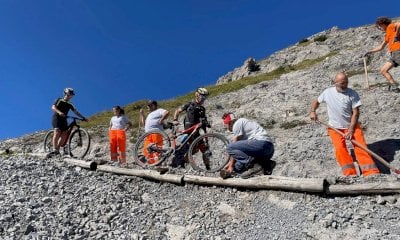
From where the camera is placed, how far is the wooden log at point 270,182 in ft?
32.9

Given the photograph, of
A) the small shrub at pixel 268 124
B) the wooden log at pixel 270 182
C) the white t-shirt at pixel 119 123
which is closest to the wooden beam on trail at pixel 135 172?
the wooden log at pixel 270 182

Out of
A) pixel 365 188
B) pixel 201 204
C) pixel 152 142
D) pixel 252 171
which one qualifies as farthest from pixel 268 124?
pixel 365 188

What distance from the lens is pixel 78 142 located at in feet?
56.2

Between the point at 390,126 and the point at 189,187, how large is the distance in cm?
846

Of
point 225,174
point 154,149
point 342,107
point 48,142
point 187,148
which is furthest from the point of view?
point 48,142

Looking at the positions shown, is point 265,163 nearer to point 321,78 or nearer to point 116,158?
point 116,158

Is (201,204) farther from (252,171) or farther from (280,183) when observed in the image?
(280,183)

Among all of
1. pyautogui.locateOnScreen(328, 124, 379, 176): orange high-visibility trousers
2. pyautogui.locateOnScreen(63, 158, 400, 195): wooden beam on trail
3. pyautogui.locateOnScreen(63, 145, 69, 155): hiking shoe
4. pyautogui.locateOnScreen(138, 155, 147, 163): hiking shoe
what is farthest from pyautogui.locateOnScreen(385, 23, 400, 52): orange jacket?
pyautogui.locateOnScreen(63, 145, 69, 155): hiking shoe

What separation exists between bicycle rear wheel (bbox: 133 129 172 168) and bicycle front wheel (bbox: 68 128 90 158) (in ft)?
8.90

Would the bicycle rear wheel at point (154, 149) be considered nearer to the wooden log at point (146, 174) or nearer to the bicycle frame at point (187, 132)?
the bicycle frame at point (187, 132)

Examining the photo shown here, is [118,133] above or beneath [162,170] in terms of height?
above

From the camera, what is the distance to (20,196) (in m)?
11.9

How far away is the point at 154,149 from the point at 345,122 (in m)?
6.22

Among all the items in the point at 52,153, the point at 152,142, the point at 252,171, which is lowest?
the point at 252,171
